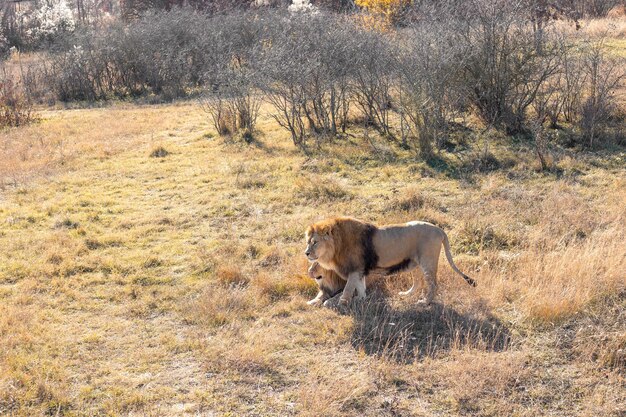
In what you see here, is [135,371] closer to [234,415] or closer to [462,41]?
[234,415]

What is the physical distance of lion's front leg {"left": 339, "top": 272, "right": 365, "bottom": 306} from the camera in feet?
20.9

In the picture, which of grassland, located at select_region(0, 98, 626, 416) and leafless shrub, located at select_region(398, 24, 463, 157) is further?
leafless shrub, located at select_region(398, 24, 463, 157)

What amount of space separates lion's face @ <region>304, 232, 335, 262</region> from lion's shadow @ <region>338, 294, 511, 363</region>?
58 centimetres

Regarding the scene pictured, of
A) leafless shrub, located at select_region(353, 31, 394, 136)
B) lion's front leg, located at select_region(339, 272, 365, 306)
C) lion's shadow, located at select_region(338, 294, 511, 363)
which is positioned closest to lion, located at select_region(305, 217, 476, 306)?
lion's front leg, located at select_region(339, 272, 365, 306)

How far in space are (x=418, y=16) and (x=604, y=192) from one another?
689cm

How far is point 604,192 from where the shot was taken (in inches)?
381

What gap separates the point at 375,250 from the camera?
6348mm

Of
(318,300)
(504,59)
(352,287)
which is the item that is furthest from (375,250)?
(504,59)

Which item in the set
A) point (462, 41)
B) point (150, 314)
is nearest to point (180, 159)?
point (462, 41)

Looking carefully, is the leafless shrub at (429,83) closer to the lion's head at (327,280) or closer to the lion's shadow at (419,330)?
the lion's head at (327,280)

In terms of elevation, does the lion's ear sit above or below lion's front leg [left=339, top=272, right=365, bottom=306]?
above

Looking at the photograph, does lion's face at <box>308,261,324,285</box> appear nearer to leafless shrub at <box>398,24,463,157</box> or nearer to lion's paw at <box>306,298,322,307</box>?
lion's paw at <box>306,298,322,307</box>

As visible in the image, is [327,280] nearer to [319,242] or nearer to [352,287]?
[352,287]

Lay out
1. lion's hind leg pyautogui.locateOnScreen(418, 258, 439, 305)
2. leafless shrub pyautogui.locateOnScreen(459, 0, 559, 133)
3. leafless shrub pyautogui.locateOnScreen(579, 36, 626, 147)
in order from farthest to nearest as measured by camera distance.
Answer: leafless shrub pyautogui.locateOnScreen(459, 0, 559, 133) → leafless shrub pyautogui.locateOnScreen(579, 36, 626, 147) → lion's hind leg pyautogui.locateOnScreen(418, 258, 439, 305)
